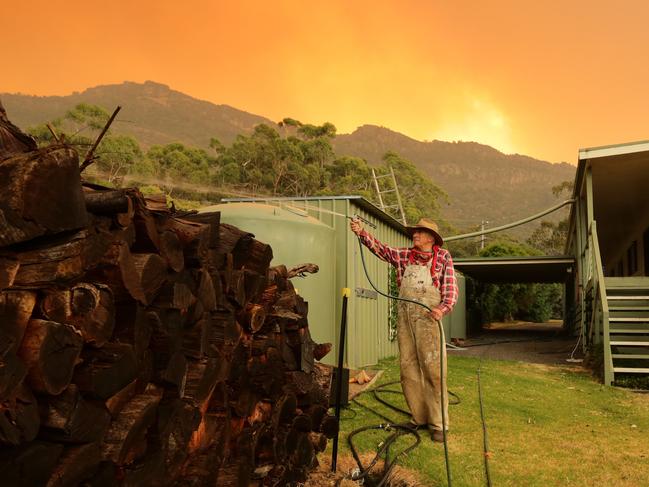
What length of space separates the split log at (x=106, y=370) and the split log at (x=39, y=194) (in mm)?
510

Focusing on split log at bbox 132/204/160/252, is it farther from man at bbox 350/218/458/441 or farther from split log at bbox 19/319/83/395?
man at bbox 350/218/458/441

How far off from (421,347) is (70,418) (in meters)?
3.81

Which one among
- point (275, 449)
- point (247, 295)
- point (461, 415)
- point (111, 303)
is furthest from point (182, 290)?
point (461, 415)

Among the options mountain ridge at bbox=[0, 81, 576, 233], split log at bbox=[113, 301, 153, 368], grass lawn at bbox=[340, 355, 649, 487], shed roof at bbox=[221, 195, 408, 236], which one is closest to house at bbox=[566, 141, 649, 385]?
grass lawn at bbox=[340, 355, 649, 487]

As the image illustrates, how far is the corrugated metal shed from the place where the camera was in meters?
8.52

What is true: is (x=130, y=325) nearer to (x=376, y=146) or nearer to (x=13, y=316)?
(x=13, y=316)

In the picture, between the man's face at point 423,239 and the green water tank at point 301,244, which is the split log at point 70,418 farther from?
the green water tank at point 301,244

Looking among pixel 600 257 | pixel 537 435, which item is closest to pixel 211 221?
pixel 537 435

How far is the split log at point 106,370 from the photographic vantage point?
1848 mm

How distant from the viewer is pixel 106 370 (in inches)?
74.8

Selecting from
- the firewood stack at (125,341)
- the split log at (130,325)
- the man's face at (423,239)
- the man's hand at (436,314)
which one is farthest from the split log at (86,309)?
the man's face at (423,239)

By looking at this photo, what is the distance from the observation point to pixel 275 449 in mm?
3465

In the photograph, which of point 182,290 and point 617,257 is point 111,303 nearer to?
point 182,290

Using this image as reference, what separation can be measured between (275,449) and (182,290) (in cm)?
155
